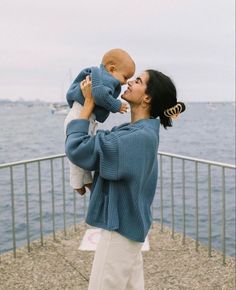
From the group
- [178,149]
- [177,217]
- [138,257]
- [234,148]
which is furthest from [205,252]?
[234,148]

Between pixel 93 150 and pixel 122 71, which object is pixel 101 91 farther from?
pixel 93 150

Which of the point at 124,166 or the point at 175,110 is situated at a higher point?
the point at 175,110

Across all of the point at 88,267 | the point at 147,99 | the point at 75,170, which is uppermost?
the point at 147,99

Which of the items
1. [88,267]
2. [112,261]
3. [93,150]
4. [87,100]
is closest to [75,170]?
[93,150]

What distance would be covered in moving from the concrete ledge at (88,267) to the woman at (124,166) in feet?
5.09

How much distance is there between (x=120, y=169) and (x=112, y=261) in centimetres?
48

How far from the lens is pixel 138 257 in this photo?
2297mm

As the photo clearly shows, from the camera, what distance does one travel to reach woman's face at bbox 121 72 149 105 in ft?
6.70

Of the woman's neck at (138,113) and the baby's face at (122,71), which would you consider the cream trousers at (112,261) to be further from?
the baby's face at (122,71)

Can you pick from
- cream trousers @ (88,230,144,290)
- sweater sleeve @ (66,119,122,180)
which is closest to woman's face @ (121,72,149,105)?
sweater sleeve @ (66,119,122,180)

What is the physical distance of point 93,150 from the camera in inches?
75.2

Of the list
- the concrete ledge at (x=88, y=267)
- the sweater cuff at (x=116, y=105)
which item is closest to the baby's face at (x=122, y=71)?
the sweater cuff at (x=116, y=105)

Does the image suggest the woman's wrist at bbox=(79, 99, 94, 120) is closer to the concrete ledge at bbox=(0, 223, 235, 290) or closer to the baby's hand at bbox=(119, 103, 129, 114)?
the baby's hand at bbox=(119, 103, 129, 114)

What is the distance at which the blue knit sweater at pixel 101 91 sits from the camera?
1.89 m
